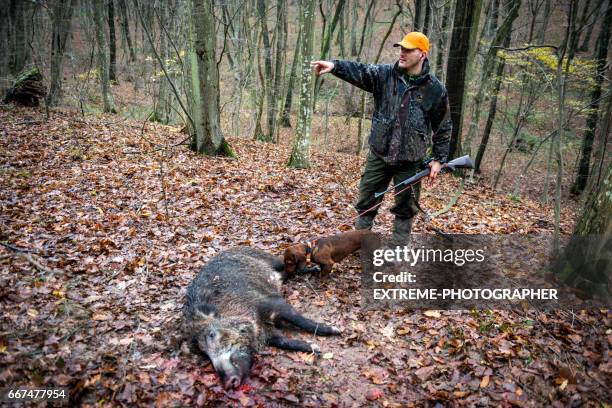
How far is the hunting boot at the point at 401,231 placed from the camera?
4992 millimetres

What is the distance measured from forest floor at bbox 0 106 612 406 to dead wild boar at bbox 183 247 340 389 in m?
0.14

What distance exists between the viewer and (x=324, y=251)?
491 centimetres

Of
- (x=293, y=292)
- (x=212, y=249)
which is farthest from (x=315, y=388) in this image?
(x=212, y=249)

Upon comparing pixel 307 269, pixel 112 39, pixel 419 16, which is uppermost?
pixel 112 39

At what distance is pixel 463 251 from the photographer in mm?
5387

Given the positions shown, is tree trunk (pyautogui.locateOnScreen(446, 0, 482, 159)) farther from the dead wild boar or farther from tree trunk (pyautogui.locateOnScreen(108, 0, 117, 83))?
tree trunk (pyautogui.locateOnScreen(108, 0, 117, 83))

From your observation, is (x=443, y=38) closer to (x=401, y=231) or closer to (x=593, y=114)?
(x=593, y=114)

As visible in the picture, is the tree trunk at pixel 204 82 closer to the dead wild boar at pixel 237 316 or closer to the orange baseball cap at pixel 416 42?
the dead wild boar at pixel 237 316

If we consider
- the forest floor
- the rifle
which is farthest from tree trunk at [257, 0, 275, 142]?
the rifle

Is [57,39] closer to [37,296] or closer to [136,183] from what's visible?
[136,183]

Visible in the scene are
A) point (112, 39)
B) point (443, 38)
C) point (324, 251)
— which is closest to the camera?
point (324, 251)

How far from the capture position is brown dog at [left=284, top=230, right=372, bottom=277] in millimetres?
4930

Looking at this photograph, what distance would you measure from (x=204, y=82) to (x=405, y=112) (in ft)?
25.0

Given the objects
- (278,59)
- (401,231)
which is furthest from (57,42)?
(401,231)
